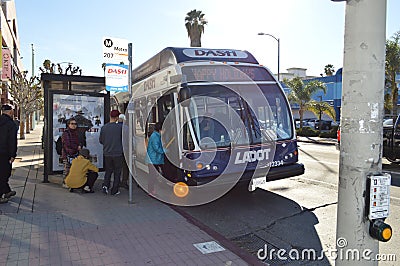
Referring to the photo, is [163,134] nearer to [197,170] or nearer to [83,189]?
[197,170]

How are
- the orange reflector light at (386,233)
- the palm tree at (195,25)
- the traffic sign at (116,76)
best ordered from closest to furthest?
the orange reflector light at (386,233)
the traffic sign at (116,76)
the palm tree at (195,25)

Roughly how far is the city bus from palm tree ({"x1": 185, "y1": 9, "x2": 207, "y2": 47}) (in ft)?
90.3

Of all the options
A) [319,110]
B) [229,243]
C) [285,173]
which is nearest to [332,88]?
[319,110]

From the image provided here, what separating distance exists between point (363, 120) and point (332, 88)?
146 ft

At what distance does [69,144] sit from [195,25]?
2853cm

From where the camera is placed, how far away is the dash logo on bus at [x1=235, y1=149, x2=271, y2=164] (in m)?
6.80

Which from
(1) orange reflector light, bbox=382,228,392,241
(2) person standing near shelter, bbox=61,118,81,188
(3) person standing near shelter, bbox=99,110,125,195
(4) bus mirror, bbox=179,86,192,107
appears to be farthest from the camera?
(2) person standing near shelter, bbox=61,118,81,188

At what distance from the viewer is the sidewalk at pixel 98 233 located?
4.39 metres

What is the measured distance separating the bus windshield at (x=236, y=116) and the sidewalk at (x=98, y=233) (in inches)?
68.0

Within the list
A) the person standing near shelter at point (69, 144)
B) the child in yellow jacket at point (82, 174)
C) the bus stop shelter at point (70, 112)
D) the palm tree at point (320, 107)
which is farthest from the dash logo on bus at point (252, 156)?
the palm tree at point (320, 107)

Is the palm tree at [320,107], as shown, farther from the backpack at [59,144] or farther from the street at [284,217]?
the backpack at [59,144]

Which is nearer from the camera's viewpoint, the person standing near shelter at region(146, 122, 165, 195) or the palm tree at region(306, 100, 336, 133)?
the person standing near shelter at region(146, 122, 165, 195)

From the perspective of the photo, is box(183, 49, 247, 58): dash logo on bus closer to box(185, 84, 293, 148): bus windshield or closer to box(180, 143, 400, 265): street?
box(185, 84, 293, 148): bus windshield

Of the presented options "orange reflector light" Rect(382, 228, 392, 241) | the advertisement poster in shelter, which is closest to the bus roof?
the advertisement poster in shelter
